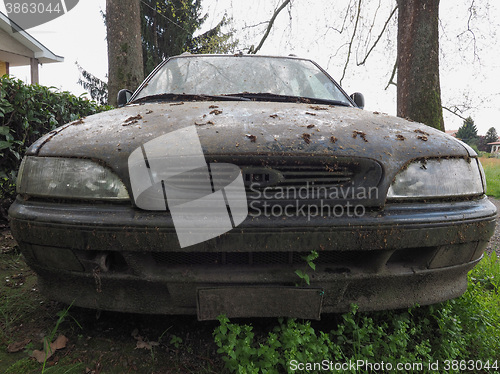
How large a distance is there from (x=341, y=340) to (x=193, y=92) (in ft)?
5.86

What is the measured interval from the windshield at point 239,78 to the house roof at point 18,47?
1211 centimetres

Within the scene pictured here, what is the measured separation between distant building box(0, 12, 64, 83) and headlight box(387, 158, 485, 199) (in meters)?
14.0

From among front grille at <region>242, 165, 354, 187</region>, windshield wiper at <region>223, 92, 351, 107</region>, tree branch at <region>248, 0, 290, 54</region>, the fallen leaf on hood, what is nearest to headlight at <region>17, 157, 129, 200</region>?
front grille at <region>242, 165, 354, 187</region>

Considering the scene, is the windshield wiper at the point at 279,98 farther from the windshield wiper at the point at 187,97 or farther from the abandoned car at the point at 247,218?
the abandoned car at the point at 247,218

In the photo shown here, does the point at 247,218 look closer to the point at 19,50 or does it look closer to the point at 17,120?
the point at 17,120

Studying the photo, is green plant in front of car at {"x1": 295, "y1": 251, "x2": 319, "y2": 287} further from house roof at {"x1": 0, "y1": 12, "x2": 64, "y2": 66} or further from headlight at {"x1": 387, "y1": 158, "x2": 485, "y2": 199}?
house roof at {"x1": 0, "y1": 12, "x2": 64, "y2": 66}

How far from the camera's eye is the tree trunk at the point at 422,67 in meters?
4.64

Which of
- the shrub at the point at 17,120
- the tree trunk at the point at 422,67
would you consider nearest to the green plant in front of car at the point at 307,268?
the shrub at the point at 17,120

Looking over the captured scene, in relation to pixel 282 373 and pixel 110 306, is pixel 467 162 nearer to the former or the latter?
pixel 282 373

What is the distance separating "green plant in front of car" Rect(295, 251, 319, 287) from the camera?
1256 mm

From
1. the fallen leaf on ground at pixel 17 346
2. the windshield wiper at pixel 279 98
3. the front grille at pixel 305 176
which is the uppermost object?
the windshield wiper at pixel 279 98

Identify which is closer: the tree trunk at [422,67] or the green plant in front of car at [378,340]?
the green plant in front of car at [378,340]

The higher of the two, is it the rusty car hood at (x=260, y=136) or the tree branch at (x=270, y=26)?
the tree branch at (x=270, y=26)

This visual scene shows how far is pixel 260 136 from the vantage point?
1.38 m
